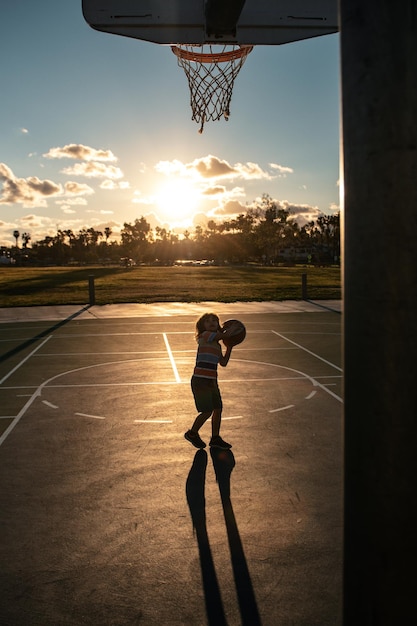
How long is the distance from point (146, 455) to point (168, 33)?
212 inches

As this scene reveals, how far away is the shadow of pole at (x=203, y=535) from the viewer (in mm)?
4566

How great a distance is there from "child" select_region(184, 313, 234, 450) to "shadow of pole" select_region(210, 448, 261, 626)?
343 mm

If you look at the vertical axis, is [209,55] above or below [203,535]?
above

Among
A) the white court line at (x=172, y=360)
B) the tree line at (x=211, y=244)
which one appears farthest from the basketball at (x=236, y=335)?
the tree line at (x=211, y=244)

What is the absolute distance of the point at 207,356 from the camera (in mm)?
8102

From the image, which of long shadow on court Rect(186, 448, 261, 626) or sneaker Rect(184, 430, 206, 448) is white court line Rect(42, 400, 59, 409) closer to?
sneaker Rect(184, 430, 206, 448)

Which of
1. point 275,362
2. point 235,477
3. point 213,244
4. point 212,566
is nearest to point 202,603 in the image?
point 212,566

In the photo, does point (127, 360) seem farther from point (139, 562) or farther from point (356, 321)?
point (356, 321)

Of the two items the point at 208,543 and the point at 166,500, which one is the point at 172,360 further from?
the point at 208,543

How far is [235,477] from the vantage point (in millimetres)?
7223

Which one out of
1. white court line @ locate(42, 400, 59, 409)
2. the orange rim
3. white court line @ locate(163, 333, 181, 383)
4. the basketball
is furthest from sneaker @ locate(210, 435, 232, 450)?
the orange rim

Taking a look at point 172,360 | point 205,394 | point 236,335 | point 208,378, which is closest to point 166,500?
point 205,394

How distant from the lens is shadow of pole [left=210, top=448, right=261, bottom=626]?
455cm

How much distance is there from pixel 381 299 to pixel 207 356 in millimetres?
6315
